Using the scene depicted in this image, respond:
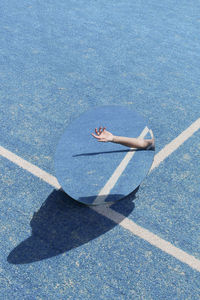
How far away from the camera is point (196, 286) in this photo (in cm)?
380

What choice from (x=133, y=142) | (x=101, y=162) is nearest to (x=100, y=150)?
(x=101, y=162)

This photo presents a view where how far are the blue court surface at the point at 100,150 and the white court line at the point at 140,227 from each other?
2 centimetres

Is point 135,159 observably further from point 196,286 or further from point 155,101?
point 155,101

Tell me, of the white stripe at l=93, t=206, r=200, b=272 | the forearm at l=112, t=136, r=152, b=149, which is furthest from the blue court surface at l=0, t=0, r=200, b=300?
the forearm at l=112, t=136, r=152, b=149

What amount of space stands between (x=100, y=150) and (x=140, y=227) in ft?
4.21

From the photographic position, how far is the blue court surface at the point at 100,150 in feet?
13.0

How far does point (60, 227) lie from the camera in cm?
446

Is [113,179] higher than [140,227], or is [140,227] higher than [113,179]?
[113,179]

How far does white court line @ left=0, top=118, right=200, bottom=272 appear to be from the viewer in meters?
4.08

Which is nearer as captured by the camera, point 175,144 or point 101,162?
point 101,162

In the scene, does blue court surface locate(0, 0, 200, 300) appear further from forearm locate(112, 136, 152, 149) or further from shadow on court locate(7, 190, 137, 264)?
forearm locate(112, 136, 152, 149)

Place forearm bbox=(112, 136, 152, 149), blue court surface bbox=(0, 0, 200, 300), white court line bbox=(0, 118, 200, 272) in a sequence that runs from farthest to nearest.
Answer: forearm bbox=(112, 136, 152, 149)
white court line bbox=(0, 118, 200, 272)
blue court surface bbox=(0, 0, 200, 300)

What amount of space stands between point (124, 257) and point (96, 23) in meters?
7.30

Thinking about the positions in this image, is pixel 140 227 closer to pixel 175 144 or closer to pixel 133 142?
pixel 133 142
